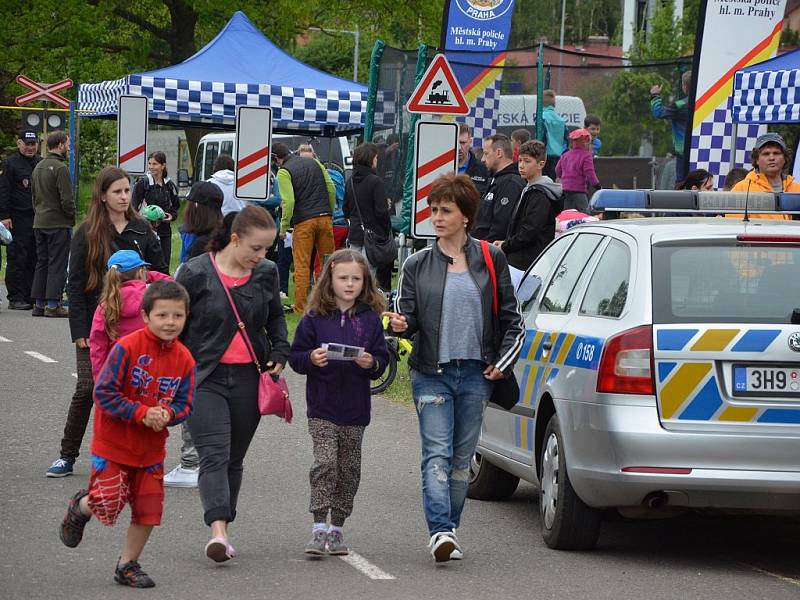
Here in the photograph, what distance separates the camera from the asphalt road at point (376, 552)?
260 inches

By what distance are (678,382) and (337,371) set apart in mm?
1525

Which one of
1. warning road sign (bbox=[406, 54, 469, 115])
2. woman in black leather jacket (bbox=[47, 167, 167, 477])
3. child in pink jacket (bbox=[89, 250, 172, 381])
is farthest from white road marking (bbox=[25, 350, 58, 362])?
child in pink jacket (bbox=[89, 250, 172, 381])

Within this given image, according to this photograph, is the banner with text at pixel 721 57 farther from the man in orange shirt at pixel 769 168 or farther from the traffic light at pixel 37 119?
the traffic light at pixel 37 119

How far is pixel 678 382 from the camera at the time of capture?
6793 millimetres

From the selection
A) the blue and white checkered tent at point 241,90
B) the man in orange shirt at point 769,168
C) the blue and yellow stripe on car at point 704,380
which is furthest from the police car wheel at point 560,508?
the blue and white checkered tent at point 241,90

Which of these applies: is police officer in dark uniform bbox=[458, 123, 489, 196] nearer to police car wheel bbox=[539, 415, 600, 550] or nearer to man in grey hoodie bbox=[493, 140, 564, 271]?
man in grey hoodie bbox=[493, 140, 564, 271]

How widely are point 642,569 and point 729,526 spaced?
1.55 m

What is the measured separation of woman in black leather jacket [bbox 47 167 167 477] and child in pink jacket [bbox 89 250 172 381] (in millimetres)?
653

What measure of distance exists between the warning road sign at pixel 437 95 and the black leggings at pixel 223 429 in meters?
6.58

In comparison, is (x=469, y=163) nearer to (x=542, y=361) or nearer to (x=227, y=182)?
(x=227, y=182)

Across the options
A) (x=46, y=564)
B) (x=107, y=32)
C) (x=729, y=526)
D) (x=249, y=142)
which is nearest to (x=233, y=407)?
(x=46, y=564)

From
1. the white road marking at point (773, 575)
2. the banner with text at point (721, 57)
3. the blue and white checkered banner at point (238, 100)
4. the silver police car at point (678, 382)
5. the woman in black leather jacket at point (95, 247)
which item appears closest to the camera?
the silver police car at point (678, 382)

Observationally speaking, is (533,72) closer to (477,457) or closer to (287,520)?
(477,457)

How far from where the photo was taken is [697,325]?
6.86 meters
